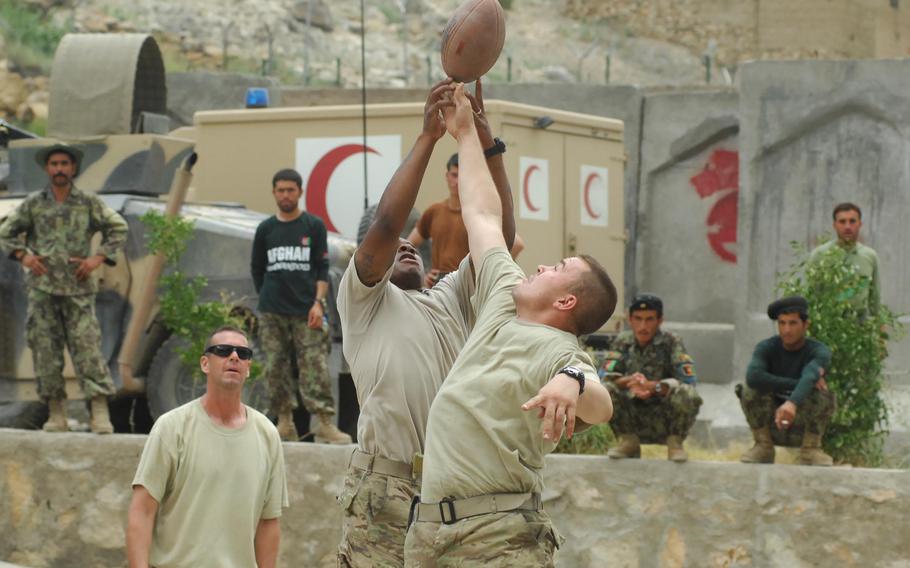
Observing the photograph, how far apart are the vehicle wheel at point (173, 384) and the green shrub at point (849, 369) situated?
3.47 m

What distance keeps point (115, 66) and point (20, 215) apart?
3378 millimetres

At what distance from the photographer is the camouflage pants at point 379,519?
231 inches

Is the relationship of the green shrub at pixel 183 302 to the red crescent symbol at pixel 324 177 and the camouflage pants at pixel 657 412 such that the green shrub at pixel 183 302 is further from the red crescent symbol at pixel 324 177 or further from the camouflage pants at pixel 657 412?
the camouflage pants at pixel 657 412

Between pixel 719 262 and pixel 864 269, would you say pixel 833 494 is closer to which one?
pixel 864 269

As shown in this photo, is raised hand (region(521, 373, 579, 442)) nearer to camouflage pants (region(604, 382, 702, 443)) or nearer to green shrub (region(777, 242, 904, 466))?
camouflage pants (region(604, 382, 702, 443))

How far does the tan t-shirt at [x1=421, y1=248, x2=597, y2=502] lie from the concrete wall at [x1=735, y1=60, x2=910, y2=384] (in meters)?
9.78

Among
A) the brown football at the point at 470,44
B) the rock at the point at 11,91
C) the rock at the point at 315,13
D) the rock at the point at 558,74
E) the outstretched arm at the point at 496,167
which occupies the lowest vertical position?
the outstretched arm at the point at 496,167

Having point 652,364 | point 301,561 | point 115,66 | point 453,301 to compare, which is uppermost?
point 115,66

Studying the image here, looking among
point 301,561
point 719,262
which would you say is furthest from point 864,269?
point 719,262

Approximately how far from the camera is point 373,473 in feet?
19.4

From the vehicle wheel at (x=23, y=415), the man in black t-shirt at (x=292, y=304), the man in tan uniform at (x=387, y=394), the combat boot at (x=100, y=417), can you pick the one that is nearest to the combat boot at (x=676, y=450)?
the man in black t-shirt at (x=292, y=304)

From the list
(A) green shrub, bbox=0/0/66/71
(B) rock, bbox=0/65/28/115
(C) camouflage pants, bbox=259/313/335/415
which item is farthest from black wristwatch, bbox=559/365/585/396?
(A) green shrub, bbox=0/0/66/71

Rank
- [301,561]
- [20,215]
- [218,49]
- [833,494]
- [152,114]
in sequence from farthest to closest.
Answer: [218,49], [152,114], [20,215], [301,561], [833,494]

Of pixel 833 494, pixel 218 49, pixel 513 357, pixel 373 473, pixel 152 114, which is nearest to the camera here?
pixel 513 357
